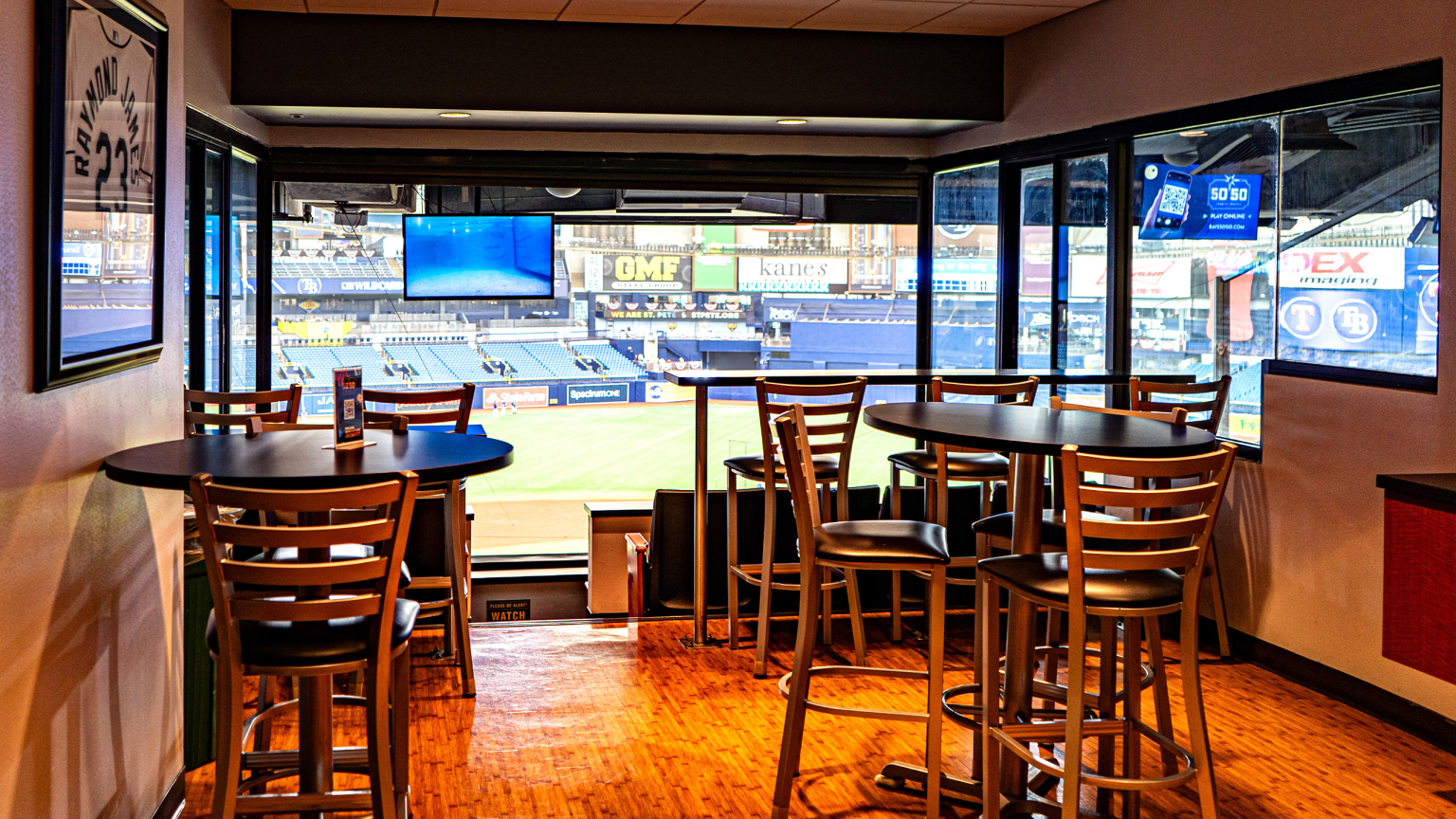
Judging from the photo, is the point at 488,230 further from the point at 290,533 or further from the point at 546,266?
the point at 290,533

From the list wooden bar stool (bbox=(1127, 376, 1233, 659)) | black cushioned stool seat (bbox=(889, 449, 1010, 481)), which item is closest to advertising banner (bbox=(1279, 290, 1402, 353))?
wooden bar stool (bbox=(1127, 376, 1233, 659))

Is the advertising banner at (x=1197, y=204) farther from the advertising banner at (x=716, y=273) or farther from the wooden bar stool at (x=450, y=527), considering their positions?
the advertising banner at (x=716, y=273)

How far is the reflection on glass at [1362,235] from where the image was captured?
397cm

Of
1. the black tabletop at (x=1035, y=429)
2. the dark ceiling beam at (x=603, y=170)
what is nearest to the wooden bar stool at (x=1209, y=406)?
the black tabletop at (x=1035, y=429)

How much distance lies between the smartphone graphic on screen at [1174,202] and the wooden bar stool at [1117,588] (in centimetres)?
292

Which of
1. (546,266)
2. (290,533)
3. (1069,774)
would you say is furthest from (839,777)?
(546,266)

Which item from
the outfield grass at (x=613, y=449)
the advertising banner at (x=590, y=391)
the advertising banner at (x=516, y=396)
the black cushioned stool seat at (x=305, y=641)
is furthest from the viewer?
the advertising banner at (x=590, y=391)

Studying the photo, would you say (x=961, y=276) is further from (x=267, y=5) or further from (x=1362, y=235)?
(x=267, y=5)

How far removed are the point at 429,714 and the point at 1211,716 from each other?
264 cm

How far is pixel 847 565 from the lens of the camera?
2951mm

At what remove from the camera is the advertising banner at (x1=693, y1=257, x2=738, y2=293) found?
A: 1364 inches

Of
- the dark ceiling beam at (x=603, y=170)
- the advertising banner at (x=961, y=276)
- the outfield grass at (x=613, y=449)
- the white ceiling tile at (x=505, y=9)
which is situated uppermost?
the white ceiling tile at (x=505, y=9)

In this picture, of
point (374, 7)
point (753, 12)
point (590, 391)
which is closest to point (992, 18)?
point (753, 12)

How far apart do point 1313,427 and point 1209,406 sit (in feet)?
1.19
